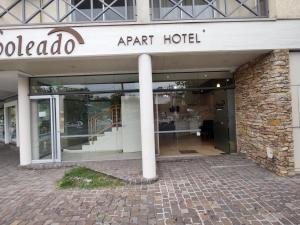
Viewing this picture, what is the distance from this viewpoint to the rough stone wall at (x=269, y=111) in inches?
236

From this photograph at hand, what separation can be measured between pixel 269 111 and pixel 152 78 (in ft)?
12.9

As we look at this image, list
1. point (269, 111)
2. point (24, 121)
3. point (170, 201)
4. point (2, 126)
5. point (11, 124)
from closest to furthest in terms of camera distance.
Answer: point (170, 201) → point (269, 111) → point (24, 121) → point (11, 124) → point (2, 126)

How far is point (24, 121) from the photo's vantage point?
26.3ft

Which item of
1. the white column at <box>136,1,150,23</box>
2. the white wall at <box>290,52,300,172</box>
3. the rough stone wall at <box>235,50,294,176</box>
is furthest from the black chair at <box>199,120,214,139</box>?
the white column at <box>136,1,150,23</box>

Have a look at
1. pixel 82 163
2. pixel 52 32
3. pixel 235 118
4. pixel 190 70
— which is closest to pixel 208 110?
pixel 235 118

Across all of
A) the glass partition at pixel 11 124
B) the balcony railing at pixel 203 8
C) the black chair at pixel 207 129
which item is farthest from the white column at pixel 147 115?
the glass partition at pixel 11 124

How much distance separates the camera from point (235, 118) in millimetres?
8750

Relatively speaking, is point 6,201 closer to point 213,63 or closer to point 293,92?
point 213,63

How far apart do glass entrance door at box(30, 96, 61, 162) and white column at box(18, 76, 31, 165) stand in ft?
0.83

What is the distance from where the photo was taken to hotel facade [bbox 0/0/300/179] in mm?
5938

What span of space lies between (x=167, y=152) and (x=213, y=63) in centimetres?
344

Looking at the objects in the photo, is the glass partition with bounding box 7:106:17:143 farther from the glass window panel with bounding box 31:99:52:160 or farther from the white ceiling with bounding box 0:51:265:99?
the glass window panel with bounding box 31:99:52:160

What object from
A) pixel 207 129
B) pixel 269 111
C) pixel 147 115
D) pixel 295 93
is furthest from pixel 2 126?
pixel 295 93

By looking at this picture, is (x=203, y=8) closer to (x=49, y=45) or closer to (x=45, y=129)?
(x=49, y=45)
